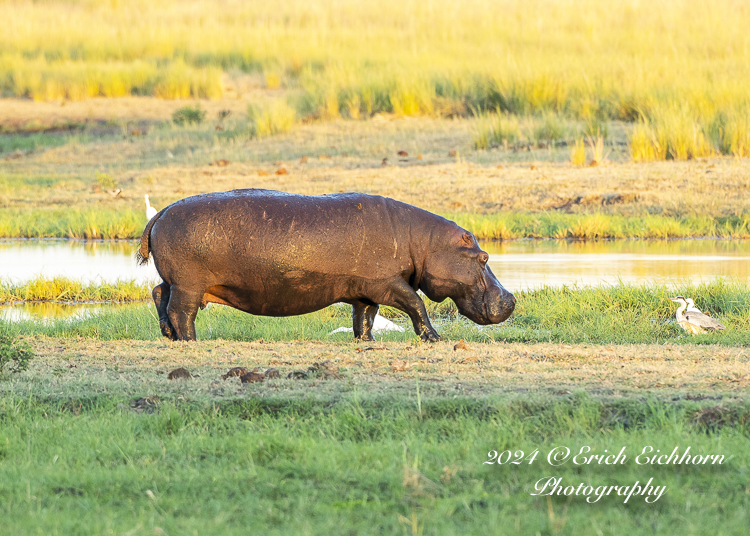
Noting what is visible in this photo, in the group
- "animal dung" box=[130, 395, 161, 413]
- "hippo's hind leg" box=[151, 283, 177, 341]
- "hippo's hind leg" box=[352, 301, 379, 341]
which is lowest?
"hippo's hind leg" box=[352, 301, 379, 341]

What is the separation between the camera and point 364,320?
730 cm

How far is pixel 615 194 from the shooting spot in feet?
51.0

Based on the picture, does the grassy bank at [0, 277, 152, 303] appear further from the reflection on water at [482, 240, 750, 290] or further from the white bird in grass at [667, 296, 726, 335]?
the white bird in grass at [667, 296, 726, 335]

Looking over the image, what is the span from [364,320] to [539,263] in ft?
16.7

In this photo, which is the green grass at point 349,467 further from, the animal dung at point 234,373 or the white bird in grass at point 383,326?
the white bird in grass at point 383,326

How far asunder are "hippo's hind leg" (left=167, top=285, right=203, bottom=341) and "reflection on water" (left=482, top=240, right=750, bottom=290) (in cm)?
397

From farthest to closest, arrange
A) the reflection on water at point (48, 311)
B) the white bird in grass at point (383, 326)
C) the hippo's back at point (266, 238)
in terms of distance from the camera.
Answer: the reflection on water at point (48, 311) < the white bird in grass at point (383, 326) < the hippo's back at point (266, 238)

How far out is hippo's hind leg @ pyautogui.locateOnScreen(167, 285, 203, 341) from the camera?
268 inches

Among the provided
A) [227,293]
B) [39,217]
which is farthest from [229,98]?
[227,293]

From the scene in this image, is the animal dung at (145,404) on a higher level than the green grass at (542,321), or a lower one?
higher

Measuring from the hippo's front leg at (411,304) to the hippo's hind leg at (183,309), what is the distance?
1.21 meters

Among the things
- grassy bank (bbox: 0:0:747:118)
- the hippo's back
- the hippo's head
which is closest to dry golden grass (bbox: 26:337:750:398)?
the hippo's head

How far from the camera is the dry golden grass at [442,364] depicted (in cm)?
530

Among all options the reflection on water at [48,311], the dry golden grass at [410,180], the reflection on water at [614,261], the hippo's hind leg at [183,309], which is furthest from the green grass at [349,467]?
the dry golden grass at [410,180]
